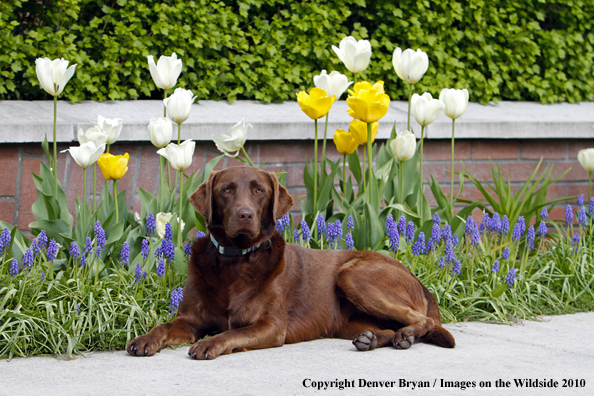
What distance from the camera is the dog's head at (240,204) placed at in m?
3.66

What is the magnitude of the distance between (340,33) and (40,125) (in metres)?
2.82

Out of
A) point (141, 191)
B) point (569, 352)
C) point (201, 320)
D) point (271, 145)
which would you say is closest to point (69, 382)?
point (201, 320)

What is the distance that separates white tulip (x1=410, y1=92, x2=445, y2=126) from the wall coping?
2.19ft

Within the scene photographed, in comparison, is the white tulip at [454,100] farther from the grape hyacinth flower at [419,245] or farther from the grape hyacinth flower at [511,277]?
the grape hyacinth flower at [511,277]

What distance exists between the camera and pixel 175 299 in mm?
3754

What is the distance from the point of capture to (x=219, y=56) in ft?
20.1

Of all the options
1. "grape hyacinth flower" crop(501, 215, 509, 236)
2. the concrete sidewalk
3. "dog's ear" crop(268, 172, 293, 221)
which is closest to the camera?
the concrete sidewalk

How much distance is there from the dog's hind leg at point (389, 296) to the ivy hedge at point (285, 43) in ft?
8.36

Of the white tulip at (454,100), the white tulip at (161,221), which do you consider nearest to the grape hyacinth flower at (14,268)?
the white tulip at (161,221)

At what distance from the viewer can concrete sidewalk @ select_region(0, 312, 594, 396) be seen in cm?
296

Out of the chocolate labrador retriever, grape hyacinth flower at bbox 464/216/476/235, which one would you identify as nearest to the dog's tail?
the chocolate labrador retriever

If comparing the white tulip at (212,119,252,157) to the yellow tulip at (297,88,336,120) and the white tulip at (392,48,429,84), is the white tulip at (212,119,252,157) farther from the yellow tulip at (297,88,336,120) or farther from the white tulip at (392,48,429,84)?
the white tulip at (392,48,429,84)

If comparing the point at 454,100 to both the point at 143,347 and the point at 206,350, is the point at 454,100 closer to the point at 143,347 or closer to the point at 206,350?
the point at 206,350

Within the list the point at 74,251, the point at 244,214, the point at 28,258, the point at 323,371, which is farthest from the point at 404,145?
the point at 28,258
